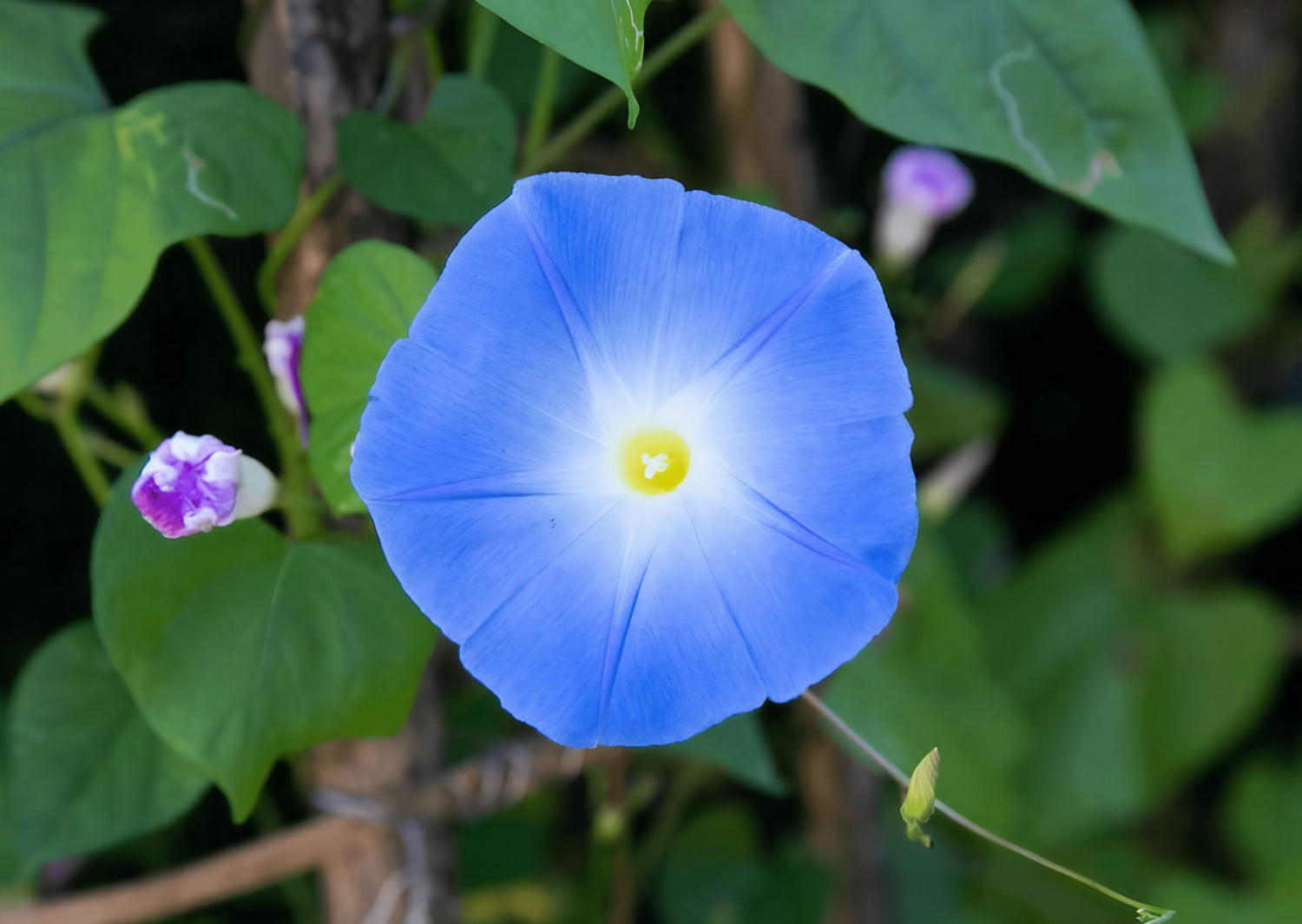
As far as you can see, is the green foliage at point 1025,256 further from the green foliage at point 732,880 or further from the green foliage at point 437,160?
the green foliage at point 437,160

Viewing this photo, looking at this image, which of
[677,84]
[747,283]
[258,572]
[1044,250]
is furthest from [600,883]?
[1044,250]

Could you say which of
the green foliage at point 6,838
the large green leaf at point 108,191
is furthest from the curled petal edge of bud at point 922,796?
the green foliage at point 6,838

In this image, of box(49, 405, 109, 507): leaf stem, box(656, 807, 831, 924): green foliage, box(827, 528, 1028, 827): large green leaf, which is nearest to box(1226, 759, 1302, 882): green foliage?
box(827, 528, 1028, 827): large green leaf

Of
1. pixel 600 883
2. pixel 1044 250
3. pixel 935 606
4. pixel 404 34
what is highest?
pixel 404 34

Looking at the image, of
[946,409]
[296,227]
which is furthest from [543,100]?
[946,409]

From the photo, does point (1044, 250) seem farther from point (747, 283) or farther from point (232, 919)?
point (232, 919)

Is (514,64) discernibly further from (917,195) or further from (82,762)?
(82,762)
